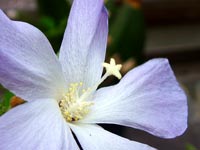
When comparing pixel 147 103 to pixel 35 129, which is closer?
pixel 35 129

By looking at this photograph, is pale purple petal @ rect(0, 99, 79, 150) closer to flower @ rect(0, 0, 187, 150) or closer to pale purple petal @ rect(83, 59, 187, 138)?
flower @ rect(0, 0, 187, 150)

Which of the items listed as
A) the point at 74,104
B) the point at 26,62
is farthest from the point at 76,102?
the point at 26,62

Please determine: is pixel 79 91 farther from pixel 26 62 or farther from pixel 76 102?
pixel 26 62

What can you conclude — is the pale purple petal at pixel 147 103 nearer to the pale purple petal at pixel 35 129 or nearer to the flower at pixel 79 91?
the flower at pixel 79 91

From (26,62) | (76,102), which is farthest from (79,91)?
(26,62)

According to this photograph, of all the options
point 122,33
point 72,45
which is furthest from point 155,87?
point 122,33

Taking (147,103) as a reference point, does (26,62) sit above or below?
above

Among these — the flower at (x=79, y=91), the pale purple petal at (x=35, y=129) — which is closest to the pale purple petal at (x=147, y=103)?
the flower at (x=79, y=91)
